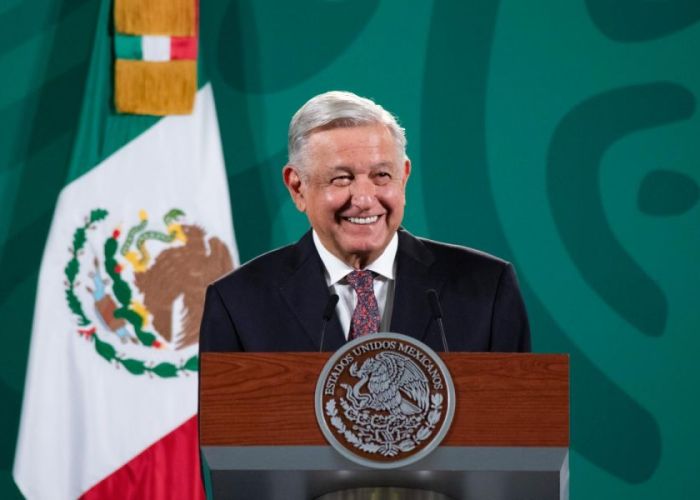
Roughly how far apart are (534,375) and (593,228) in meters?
2.80

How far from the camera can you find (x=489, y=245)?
14.3ft

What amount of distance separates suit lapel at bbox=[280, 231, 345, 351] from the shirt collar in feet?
0.06

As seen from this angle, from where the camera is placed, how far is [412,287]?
7.27ft

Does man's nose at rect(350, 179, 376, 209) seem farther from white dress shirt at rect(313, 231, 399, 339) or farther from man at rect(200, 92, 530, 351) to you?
white dress shirt at rect(313, 231, 399, 339)

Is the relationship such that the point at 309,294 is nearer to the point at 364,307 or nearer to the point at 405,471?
the point at 364,307

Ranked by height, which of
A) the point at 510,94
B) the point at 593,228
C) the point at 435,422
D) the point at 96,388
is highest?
the point at 510,94

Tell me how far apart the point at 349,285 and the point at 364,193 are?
0.19 m

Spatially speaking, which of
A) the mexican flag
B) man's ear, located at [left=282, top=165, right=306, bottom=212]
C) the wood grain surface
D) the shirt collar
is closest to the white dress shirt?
the shirt collar

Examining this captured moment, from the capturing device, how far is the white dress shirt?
2244 mm

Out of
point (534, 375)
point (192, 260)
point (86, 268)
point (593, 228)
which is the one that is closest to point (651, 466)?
point (593, 228)

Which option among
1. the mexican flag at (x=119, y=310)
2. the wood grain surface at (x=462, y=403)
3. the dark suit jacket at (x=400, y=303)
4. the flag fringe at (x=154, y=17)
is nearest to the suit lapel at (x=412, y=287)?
the dark suit jacket at (x=400, y=303)

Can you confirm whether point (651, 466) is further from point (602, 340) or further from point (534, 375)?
point (534, 375)

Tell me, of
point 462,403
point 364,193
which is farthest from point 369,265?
point 462,403

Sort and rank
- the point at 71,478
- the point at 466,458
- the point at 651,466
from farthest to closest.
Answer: the point at 651,466 → the point at 71,478 → the point at 466,458
